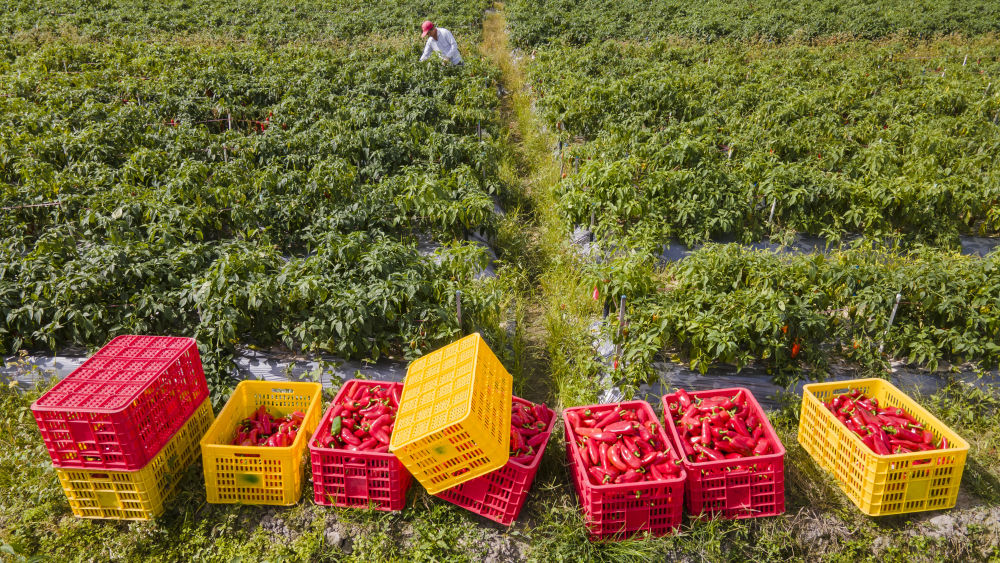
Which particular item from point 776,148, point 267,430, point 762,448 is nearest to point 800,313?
point 762,448

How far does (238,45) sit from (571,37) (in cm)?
1128

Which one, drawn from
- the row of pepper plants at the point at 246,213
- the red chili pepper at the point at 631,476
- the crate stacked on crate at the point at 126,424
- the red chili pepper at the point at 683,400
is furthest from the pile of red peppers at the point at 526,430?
the crate stacked on crate at the point at 126,424

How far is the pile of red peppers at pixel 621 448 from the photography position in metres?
3.94

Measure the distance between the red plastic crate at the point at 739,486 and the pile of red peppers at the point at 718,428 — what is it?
0.28 feet

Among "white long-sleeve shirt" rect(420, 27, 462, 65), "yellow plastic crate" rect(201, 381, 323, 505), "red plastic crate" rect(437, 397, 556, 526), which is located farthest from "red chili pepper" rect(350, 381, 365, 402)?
"white long-sleeve shirt" rect(420, 27, 462, 65)

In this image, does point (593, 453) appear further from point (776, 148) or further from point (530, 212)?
point (776, 148)

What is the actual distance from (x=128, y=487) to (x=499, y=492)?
2562 millimetres

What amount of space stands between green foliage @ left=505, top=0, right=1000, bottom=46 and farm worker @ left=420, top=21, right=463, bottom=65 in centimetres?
639

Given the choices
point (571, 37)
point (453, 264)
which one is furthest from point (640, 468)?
point (571, 37)

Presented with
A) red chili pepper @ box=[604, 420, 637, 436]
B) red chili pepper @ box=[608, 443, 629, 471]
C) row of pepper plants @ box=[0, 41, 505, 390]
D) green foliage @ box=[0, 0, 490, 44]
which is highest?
green foliage @ box=[0, 0, 490, 44]

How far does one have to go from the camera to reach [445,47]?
14703 millimetres

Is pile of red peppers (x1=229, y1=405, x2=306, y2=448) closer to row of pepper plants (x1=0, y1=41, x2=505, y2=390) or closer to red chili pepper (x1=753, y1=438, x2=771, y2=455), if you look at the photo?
row of pepper plants (x1=0, y1=41, x2=505, y2=390)

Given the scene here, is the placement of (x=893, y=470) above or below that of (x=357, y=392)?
below

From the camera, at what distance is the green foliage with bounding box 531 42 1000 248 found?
735 cm
